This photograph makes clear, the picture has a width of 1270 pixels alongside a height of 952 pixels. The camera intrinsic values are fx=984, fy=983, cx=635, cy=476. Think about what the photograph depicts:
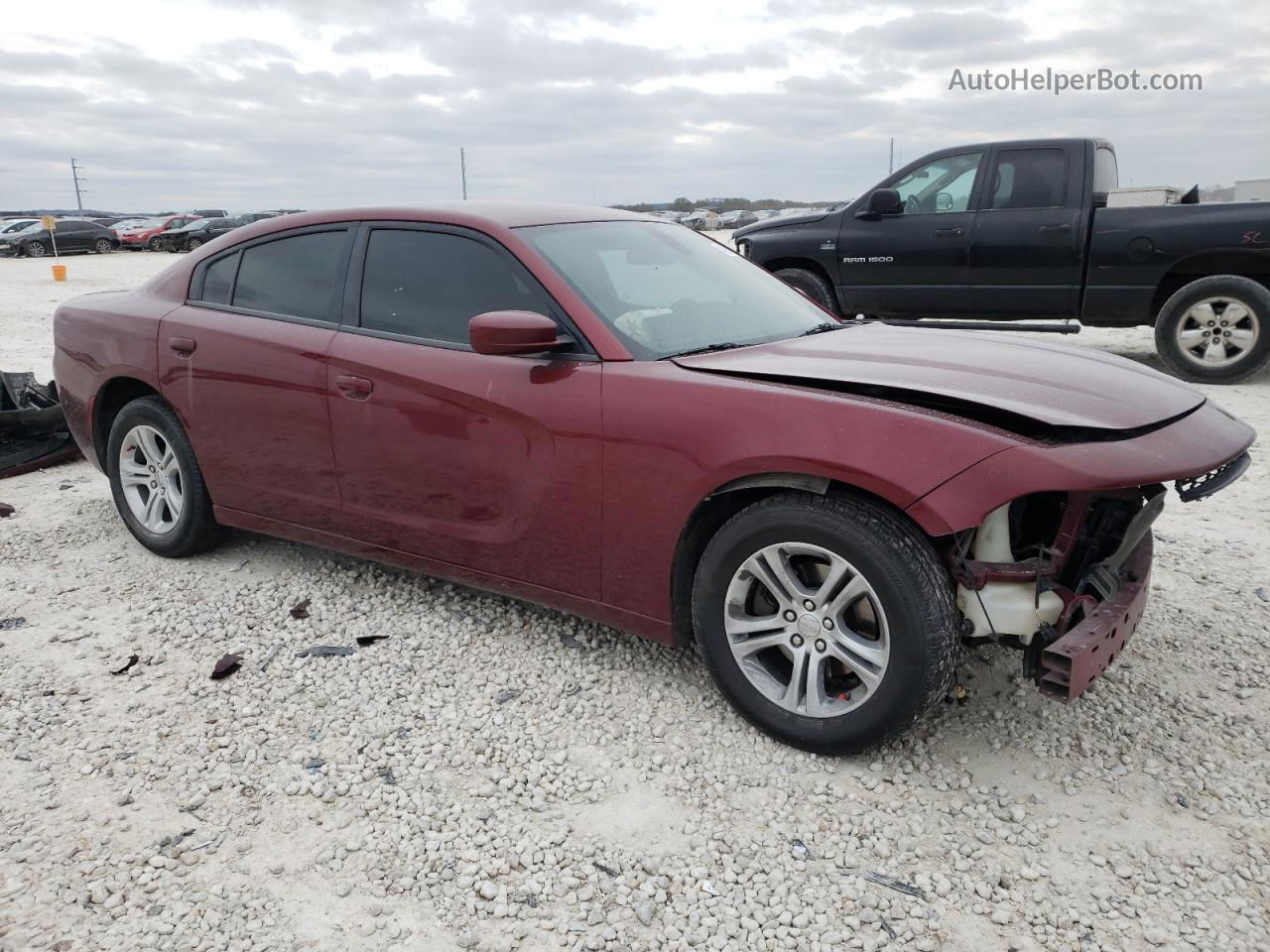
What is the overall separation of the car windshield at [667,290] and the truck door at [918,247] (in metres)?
5.58

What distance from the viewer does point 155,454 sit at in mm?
4633

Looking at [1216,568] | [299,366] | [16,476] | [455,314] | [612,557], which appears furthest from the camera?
[16,476]

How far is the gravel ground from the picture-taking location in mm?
2357

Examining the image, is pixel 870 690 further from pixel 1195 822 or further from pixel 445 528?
pixel 445 528

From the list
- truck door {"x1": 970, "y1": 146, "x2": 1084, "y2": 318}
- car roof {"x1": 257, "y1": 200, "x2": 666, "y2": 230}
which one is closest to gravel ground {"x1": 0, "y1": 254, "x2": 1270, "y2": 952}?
car roof {"x1": 257, "y1": 200, "x2": 666, "y2": 230}

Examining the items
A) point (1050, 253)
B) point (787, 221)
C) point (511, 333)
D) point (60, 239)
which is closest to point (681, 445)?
point (511, 333)

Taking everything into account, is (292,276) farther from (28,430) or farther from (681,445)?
(28,430)

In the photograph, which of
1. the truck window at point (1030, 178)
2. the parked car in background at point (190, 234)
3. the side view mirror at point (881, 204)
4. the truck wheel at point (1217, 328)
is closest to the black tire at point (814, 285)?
the side view mirror at point (881, 204)

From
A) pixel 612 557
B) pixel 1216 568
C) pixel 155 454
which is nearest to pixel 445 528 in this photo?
pixel 612 557

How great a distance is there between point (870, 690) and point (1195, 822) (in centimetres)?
91

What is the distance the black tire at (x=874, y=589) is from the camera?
2684mm

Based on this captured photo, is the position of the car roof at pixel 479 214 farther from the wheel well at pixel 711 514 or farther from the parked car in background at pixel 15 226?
the parked car in background at pixel 15 226

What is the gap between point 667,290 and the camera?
3668mm

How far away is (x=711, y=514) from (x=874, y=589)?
1.90 feet
